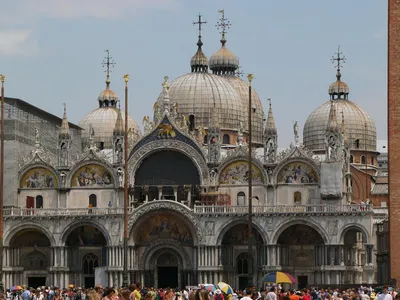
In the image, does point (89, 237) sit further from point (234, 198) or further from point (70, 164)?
point (234, 198)

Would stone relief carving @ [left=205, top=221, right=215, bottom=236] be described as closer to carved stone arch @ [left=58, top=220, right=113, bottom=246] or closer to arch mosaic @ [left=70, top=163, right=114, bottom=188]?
carved stone arch @ [left=58, top=220, right=113, bottom=246]

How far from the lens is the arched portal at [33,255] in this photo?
100 metres

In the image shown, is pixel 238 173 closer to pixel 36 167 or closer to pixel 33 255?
pixel 36 167

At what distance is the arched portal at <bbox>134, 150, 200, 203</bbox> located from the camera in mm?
99438

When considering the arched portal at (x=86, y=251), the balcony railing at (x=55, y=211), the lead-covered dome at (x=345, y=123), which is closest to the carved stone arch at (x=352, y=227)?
the balcony railing at (x=55, y=211)

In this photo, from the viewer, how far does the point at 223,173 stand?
98.9m

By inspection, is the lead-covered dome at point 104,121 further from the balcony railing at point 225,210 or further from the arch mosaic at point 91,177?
the balcony railing at point 225,210

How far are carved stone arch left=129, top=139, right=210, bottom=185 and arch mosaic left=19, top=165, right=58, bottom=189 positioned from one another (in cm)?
683

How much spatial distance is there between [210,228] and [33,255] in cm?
1552

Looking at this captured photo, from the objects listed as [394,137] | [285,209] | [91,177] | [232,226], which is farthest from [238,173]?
[394,137]

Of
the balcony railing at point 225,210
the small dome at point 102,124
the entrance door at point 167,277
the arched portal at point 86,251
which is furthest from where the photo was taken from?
the small dome at point 102,124

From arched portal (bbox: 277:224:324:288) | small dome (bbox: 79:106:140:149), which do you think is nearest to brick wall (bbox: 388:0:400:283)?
arched portal (bbox: 277:224:324:288)

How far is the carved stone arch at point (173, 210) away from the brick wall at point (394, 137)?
29621 millimetres

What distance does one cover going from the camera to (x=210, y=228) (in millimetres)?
95875
